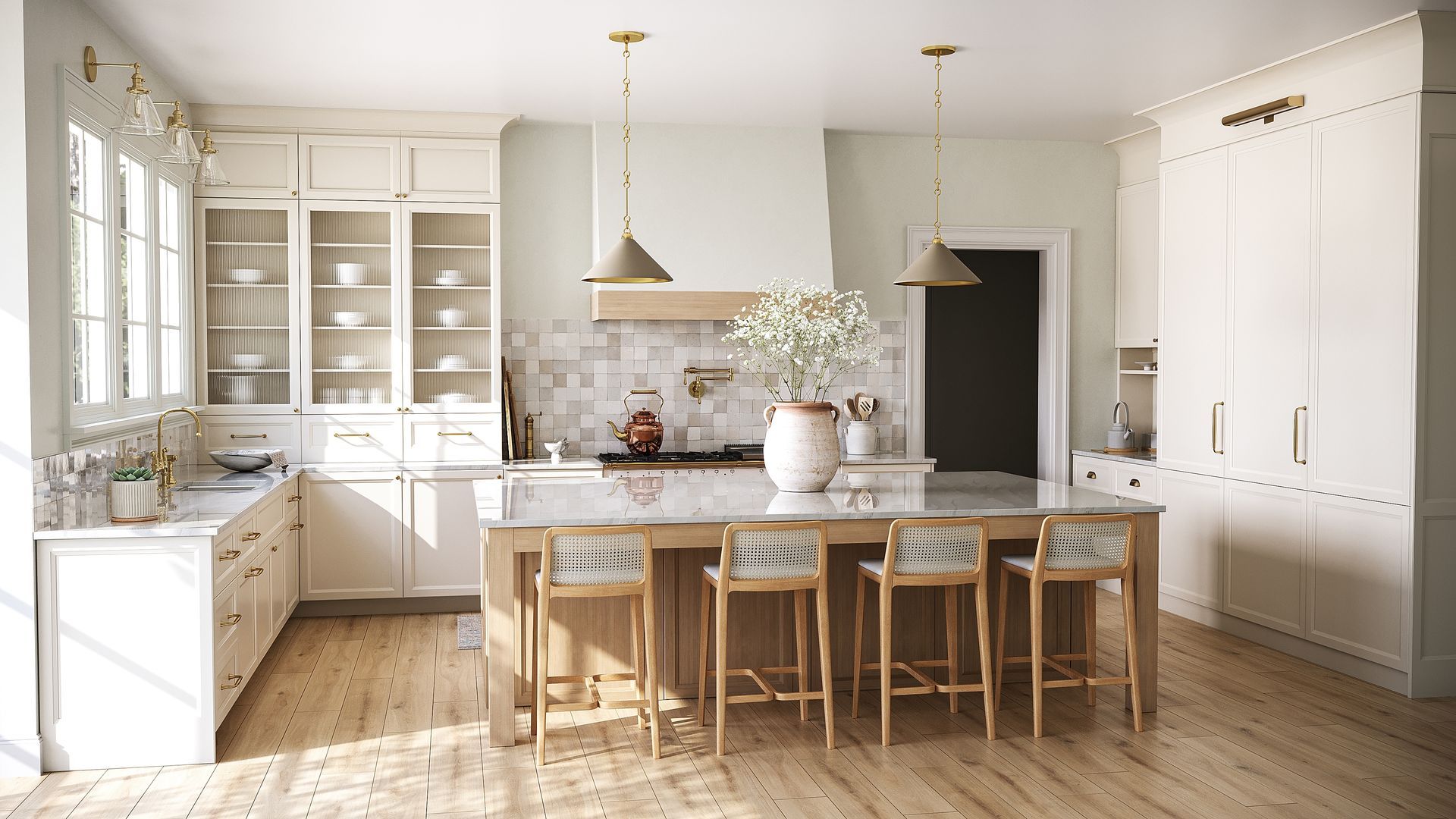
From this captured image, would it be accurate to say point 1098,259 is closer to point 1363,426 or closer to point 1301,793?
point 1363,426

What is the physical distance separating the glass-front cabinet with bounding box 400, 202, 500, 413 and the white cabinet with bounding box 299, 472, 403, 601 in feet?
1.65

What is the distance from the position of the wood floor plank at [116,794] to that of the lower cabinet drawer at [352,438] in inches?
99.0

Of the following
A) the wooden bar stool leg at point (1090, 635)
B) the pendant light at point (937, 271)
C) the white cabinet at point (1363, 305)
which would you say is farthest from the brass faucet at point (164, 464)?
the white cabinet at point (1363, 305)

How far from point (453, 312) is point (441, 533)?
47.5 inches

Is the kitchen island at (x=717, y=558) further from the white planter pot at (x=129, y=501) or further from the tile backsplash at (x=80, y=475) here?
the tile backsplash at (x=80, y=475)

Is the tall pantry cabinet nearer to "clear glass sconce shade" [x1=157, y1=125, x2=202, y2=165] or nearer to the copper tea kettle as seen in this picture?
the copper tea kettle

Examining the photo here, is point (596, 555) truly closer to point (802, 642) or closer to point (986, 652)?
point (802, 642)

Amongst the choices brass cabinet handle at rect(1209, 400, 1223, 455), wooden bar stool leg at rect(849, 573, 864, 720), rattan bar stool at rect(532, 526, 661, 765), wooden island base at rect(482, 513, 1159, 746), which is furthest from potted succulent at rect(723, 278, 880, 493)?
brass cabinet handle at rect(1209, 400, 1223, 455)

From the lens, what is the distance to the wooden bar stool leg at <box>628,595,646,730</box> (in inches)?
151

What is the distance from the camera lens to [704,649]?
3861 millimetres

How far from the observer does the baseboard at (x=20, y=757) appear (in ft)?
11.6

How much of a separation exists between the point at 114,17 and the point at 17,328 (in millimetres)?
1481

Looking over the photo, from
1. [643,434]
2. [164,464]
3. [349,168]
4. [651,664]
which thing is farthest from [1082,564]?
[349,168]

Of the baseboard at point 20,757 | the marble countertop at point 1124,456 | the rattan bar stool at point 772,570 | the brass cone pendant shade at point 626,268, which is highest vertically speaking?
the brass cone pendant shade at point 626,268
